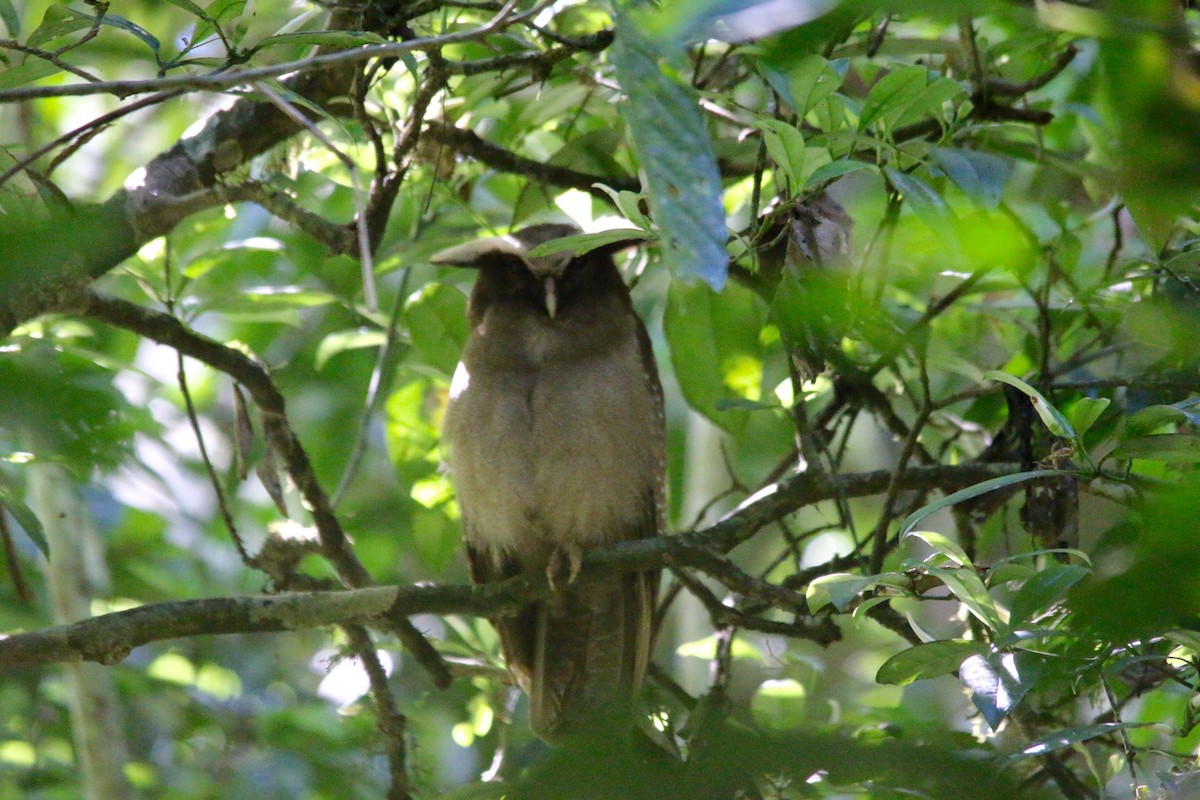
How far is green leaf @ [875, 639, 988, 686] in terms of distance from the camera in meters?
2.15

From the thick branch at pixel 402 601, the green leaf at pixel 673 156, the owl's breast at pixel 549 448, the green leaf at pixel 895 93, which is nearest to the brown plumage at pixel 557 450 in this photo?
the owl's breast at pixel 549 448

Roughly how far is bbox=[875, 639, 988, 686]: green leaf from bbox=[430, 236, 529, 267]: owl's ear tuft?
2.25 m

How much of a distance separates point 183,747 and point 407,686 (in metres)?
1.05

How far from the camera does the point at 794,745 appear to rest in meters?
0.89

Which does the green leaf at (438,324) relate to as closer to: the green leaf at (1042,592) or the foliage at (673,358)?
the foliage at (673,358)

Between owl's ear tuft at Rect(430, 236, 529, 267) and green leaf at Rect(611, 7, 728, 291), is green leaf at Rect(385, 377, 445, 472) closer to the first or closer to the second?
owl's ear tuft at Rect(430, 236, 529, 267)

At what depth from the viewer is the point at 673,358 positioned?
3.32 meters

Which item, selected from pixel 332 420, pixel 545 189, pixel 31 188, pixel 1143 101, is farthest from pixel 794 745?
pixel 332 420

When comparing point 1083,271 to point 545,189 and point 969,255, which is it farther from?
point 969,255

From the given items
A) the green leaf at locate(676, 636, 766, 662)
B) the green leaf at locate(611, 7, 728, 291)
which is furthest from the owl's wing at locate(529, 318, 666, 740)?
the green leaf at locate(611, 7, 728, 291)

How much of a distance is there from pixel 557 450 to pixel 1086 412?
2.20 metres

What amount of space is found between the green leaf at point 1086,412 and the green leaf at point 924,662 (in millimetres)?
468

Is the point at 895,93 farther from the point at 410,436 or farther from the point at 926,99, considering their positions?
the point at 410,436

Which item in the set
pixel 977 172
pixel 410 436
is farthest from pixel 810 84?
pixel 410 436
